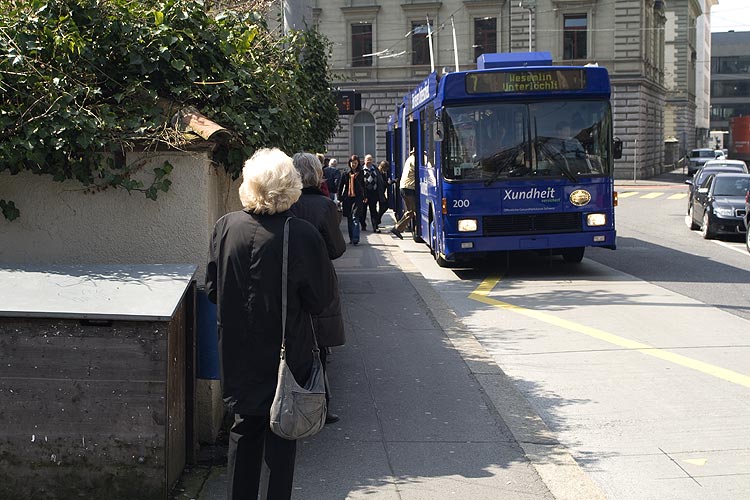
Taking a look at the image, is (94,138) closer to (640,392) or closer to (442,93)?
(640,392)

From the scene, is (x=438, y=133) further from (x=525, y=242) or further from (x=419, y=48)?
(x=419, y=48)

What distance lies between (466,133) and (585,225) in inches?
83.5

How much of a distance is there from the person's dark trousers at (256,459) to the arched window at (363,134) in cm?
5063

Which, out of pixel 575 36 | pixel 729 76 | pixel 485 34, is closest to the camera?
pixel 575 36

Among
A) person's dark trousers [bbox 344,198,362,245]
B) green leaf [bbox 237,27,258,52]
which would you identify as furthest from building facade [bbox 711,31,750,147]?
green leaf [bbox 237,27,258,52]

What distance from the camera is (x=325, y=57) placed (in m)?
20.3

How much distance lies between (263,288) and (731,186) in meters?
19.5

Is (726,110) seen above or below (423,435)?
above

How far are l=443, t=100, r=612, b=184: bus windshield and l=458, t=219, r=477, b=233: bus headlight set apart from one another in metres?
0.59

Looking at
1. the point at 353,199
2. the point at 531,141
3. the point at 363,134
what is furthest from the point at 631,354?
the point at 363,134

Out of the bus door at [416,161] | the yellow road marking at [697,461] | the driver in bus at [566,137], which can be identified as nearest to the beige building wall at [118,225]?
the yellow road marking at [697,461]

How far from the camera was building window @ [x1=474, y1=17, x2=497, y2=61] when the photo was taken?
5478 centimetres

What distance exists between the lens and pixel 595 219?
13992 millimetres

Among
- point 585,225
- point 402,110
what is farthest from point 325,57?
point 585,225
